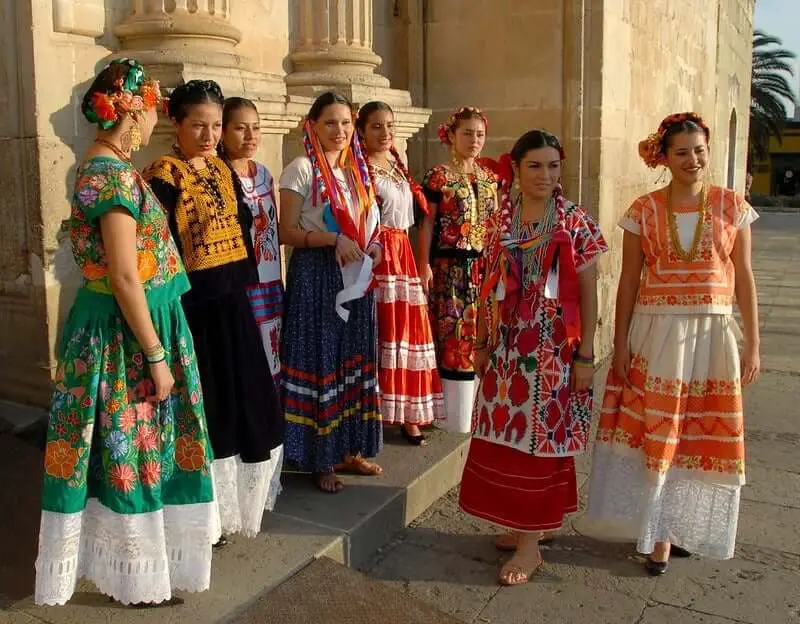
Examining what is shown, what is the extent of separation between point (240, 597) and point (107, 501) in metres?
0.58

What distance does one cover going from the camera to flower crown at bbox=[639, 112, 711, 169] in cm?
350

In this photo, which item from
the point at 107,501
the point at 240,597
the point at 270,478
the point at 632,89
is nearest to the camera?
the point at 107,501

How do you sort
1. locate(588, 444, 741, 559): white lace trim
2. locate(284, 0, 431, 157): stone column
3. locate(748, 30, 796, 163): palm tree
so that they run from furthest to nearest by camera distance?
locate(748, 30, 796, 163): palm tree → locate(284, 0, 431, 157): stone column → locate(588, 444, 741, 559): white lace trim

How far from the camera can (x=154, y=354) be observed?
2.72m

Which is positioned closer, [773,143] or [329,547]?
[329,547]

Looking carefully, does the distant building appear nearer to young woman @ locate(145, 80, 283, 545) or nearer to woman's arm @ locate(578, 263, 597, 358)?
woman's arm @ locate(578, 263, 597, 358)

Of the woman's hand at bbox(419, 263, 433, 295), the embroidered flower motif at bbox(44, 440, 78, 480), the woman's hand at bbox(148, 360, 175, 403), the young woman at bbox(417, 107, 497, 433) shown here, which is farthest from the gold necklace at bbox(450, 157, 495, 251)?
the embroidered flower motif at bbox(44, 440, 78, 480)

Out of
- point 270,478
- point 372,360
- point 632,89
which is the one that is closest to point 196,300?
point 270,478

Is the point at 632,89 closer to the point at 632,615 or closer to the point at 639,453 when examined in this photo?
the point at 639,453

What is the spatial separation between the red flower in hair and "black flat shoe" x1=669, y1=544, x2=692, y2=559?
2722mm

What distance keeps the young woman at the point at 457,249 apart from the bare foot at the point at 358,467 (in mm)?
699

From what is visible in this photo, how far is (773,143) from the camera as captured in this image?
5038 centimetres

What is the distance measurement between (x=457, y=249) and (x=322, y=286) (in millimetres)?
1057

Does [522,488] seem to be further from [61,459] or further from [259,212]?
[61,459]
